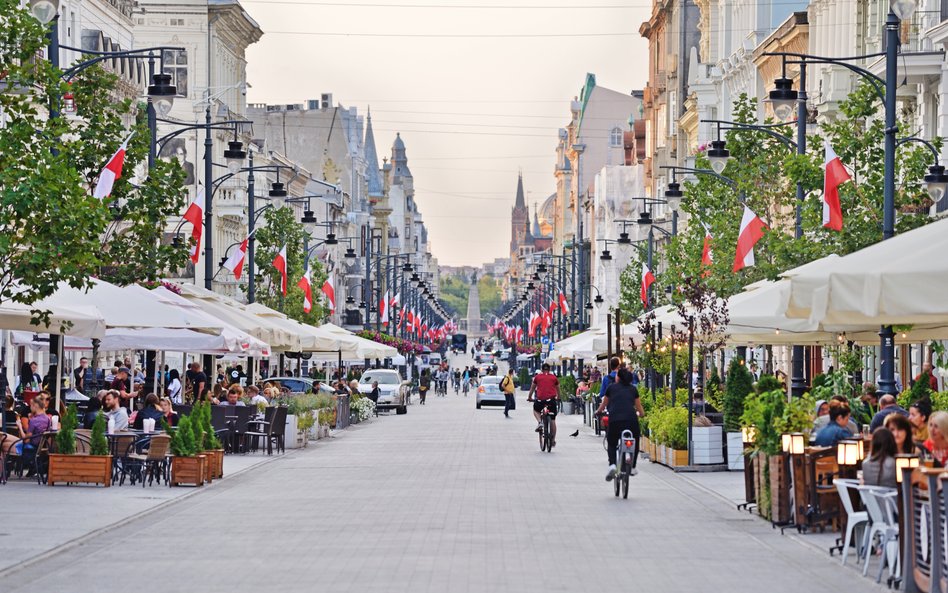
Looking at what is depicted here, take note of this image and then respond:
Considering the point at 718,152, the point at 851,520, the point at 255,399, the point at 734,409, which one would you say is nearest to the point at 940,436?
the point at 851,520

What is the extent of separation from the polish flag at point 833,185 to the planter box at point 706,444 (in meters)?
3.94

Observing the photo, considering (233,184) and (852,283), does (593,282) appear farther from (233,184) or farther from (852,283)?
(852,283)

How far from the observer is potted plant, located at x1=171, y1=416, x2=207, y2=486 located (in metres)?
25.2

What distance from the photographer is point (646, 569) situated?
15023 millimetres

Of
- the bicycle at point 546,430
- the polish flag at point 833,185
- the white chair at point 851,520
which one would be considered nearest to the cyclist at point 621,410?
the polish flag at point 833,185

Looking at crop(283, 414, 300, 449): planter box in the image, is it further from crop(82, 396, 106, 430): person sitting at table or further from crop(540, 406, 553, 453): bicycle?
crop(82, 396, 106, 430): person sitting at table

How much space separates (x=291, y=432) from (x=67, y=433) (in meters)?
12.8

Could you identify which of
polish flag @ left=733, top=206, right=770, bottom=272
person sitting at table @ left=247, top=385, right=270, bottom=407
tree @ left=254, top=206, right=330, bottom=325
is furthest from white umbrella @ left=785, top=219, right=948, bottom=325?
tree @ left=254, top=206, right=330, bottom=325

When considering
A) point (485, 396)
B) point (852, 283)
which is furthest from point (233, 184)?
point (852, 283)

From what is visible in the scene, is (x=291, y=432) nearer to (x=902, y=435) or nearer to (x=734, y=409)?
(x=734, y=409)

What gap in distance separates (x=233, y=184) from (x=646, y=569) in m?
72.7

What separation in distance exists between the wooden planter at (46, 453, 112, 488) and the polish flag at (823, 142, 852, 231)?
1095 centimetres

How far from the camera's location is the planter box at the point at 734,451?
29328 mm

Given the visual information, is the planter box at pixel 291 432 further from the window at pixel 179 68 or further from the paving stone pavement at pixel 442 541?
the window at pixel 179 68
